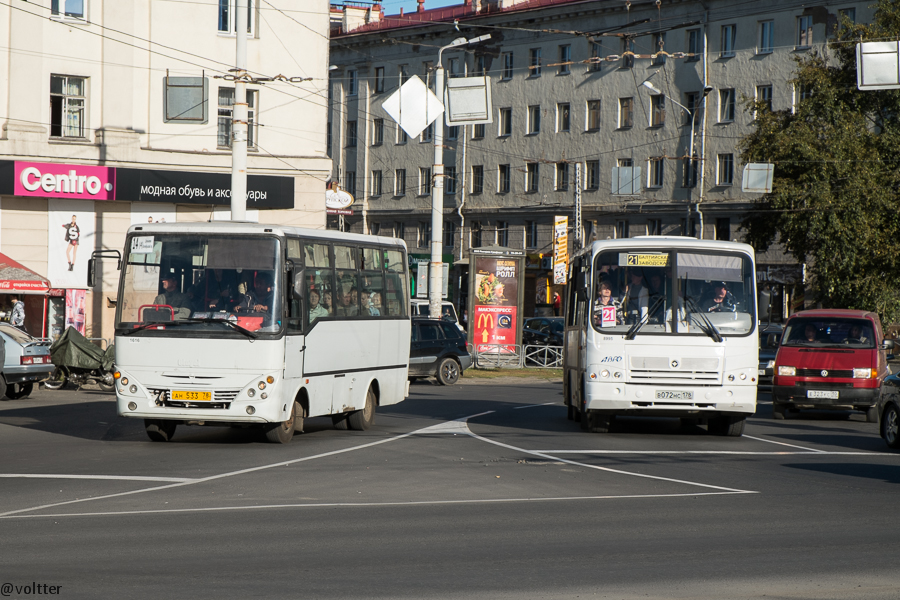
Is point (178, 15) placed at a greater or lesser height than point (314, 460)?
greater

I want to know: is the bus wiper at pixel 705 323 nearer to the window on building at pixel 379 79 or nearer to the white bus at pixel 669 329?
the white bus at pixel 669 329

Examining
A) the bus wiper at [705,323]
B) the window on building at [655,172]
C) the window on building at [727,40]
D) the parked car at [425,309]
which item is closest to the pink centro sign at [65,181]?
the parked car at [425,309]

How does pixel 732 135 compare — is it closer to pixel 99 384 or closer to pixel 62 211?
pixel 62 211

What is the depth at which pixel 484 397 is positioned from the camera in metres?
27.2

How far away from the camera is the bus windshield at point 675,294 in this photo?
17234 mm

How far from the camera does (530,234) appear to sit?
70.2 m

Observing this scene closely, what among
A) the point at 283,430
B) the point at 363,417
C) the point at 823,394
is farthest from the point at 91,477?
the point at 823,394

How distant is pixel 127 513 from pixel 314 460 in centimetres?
431

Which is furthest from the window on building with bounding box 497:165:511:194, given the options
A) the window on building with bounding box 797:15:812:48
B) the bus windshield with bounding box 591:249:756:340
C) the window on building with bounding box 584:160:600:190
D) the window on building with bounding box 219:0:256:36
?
the bus windshield with bounding box 591:249:756:340

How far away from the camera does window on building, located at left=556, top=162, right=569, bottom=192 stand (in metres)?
68.4

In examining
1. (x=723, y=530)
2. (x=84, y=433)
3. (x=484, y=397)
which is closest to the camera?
(x=723, y=530)

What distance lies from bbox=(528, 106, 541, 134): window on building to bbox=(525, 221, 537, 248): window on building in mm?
5234

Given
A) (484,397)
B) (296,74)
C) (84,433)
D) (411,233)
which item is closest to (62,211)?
(296,74)

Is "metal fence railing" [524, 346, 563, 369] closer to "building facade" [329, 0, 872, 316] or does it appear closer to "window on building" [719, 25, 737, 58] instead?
"building facade" [329, 0, 872, 316]
